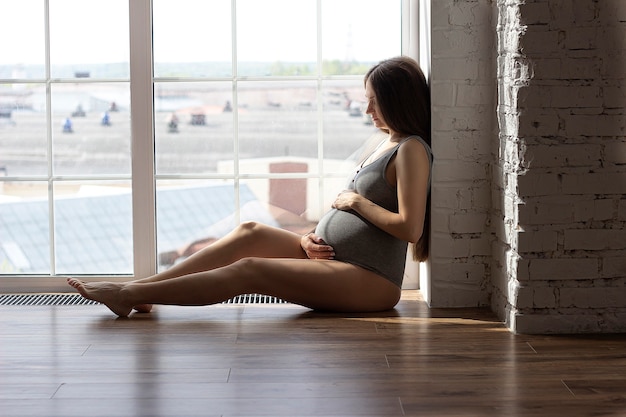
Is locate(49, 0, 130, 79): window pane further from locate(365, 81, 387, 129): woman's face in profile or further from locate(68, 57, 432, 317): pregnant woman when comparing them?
locate(365, 81, 387, 129): woman's face in profile

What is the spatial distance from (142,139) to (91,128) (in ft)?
0.82


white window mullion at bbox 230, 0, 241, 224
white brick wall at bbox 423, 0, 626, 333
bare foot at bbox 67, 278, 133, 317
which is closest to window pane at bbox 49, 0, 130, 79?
white window mullion at bbox 230, 0, 241, 224

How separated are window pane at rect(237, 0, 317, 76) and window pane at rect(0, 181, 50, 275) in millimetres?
1076

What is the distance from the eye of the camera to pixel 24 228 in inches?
171

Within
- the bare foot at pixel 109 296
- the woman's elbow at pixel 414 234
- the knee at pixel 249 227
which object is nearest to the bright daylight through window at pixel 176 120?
the knee at pixel 249 227

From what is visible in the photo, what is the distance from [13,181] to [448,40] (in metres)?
2.01

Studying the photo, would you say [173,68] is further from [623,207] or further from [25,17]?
[623,207]

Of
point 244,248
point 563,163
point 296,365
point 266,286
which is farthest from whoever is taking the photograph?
point 244,248

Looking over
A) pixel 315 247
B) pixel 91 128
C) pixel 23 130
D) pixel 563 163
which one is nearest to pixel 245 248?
pixel 315 247

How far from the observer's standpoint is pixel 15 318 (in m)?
3.77

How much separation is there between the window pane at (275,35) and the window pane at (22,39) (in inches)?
34.2

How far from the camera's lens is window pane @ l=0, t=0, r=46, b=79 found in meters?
4.20

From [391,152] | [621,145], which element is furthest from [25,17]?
[621,145]

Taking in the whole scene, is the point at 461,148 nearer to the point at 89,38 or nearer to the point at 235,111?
the point at 235,111
